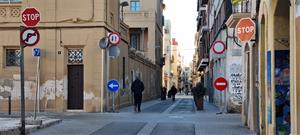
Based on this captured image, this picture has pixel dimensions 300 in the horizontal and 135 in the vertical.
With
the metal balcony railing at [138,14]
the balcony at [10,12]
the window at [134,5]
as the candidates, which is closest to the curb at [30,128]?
the balcony at [10,12]

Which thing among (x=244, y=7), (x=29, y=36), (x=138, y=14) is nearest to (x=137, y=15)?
(x=138, y=14)

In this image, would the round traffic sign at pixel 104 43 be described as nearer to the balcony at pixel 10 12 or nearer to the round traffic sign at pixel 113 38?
the round traffic sign at pixel 113 38

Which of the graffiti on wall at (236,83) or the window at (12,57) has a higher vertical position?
the window at (12,57)

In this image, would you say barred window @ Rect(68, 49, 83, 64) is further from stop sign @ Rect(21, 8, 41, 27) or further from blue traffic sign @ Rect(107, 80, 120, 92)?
stop sign @ Rect(21, 8, 41, 27)

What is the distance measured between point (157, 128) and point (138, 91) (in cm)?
926

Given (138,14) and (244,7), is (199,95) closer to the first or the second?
(244,7)

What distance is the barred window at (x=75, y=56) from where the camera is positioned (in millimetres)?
26031

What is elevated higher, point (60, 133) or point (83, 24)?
point (83, 24)

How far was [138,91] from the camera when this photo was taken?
26.6 meters

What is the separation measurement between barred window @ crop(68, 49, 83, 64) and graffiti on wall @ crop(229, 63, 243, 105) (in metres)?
6.95

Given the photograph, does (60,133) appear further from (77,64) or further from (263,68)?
(77,64)

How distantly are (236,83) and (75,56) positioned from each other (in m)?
7.42

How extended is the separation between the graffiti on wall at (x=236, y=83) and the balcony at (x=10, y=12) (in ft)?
33.2

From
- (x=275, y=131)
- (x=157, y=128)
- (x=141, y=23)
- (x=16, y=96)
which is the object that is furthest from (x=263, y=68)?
(x=141, y=23)
